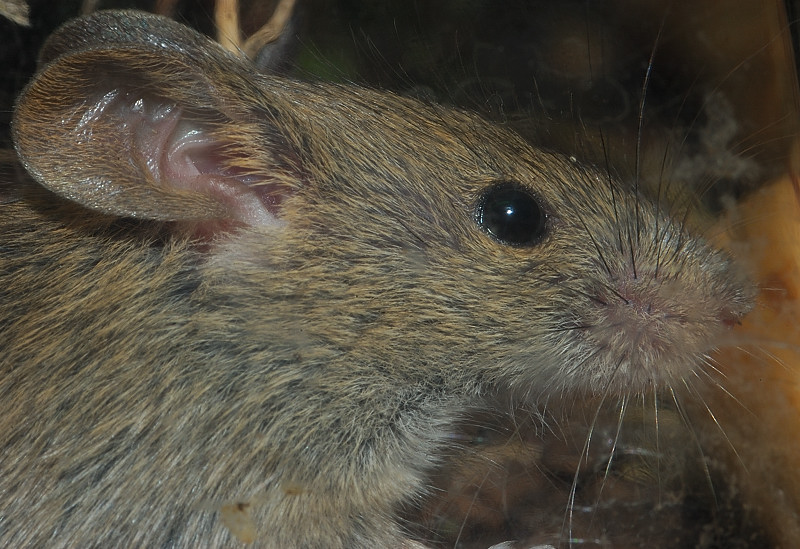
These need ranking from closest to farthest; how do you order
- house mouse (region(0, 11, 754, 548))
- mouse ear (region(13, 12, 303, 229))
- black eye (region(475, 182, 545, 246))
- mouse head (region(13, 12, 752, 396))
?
mouse ear (region(13, 12, 303, 229)) < mouse head (region(13, 12, 752, 396)) < house mouse (region(0, 11, 754, 548)) < black eye (region(475, 182, 545, 246))

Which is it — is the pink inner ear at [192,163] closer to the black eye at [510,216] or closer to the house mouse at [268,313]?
the house mouse at [268,313]

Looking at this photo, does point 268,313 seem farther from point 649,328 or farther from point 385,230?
point 649,328

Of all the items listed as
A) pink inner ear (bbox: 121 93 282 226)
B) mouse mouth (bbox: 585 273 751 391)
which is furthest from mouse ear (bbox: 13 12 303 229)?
mouse mouth (bbox: 585 273 751 391)

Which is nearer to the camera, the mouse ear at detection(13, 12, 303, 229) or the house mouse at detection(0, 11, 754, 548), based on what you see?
the mouse ear at detection(13, 12, 303, 229)

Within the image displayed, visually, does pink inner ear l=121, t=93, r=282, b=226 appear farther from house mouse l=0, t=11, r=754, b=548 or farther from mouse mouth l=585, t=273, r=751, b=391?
mouse mouth l=585, t=273, r=751, b=391

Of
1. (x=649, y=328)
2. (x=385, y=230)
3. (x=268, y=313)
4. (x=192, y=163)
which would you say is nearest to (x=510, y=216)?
(x=385, y=230)

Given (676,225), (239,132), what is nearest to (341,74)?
(239,132)

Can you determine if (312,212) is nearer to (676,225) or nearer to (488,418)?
(488,418)

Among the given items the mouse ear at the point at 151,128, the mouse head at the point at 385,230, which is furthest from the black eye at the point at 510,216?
the mouse ear at the point at 151,128
